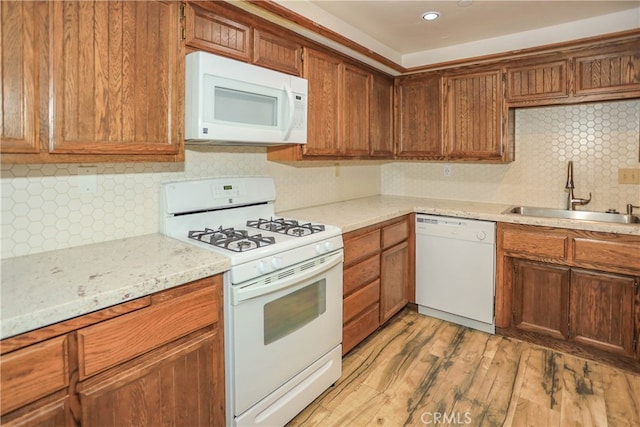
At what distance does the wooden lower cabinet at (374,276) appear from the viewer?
2.39 m

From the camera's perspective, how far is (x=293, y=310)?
186cm

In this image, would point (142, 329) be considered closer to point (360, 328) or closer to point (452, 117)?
point (360, 328)

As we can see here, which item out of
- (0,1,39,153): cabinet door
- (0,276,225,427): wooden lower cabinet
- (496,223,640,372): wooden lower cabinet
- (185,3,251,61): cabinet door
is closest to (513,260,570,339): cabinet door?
(496,223,640,372): wooden lower cabinet

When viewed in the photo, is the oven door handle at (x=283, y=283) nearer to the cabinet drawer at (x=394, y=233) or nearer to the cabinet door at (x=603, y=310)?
the cabinet drawer at (x=394, y=233)

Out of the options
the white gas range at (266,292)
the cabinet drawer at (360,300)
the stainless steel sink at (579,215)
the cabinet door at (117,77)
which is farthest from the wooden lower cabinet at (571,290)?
the cabinet door at (117,77)

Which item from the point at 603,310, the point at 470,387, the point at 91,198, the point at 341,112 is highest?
the point at 341,112

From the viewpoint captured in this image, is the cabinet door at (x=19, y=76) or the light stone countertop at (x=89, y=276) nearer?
the light stone countertop at (x=89, y=276)

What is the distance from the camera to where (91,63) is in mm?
1420

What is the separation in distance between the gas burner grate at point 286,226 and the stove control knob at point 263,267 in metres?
0.34

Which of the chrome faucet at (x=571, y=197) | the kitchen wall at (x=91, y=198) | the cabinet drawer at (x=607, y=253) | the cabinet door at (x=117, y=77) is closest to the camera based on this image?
the cabinet door at (x=117, y=77)

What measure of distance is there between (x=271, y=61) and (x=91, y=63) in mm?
984

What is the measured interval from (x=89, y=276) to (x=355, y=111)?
2201 mm

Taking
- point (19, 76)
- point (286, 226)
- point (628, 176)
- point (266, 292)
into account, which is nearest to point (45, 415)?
point (266, 292)

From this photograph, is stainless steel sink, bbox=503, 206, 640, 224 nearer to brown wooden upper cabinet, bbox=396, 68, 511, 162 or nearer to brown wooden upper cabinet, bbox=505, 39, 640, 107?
brown wooden upper cabinet, bbox=396, 68, 511, 162
